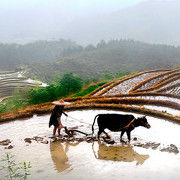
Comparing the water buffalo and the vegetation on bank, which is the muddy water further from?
the vegetation on bank

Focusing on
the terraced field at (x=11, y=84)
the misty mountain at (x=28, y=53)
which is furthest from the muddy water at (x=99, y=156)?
the misty mountain at (x=28, y=53)

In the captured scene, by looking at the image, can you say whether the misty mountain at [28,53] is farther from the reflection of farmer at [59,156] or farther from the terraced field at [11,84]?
the reflection of farmer at [59,156]

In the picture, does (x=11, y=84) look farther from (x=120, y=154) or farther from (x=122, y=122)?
(x=120, y=154)

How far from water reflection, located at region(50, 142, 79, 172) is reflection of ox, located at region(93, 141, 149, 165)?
1.04 m

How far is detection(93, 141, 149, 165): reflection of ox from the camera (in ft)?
19.1

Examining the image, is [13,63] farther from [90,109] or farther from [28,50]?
[90,109]

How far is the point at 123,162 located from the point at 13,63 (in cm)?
11786

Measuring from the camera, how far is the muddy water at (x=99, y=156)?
5.10 m

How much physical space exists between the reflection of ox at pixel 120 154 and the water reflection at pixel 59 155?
3.42 ft

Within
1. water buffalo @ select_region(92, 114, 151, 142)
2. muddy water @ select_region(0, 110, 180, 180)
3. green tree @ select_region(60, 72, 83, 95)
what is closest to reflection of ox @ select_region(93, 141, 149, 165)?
muddy water @ select_region(0, 110, 180, 180)

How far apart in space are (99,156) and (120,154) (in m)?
0.67

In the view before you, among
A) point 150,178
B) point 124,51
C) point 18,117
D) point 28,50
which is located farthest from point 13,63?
point 150,178

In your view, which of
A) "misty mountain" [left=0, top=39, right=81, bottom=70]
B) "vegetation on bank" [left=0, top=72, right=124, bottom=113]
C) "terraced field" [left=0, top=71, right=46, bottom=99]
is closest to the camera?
"vegetation on bank" [left=0, top=72, right=124, bottom=113]

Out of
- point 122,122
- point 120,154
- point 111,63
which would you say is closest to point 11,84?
point 122,122
